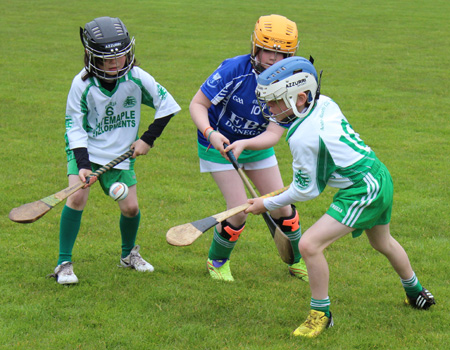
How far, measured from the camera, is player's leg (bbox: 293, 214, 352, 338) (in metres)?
3.70

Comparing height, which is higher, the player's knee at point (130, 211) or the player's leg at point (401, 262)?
the player's leg at point (401, 262)

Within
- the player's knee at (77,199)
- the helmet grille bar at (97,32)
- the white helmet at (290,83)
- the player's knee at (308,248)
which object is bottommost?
the player's knee at (77,199)

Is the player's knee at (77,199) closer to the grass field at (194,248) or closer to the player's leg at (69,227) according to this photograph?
the player's leg at (69,227)

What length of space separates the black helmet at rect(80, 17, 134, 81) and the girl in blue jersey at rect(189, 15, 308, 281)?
600mm

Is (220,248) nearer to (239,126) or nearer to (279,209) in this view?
(279,209)

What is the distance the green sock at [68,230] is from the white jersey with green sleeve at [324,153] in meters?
1.73

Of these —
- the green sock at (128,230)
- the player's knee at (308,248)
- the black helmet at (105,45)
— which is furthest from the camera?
the green sock at (128,230)

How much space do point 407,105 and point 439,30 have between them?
1035cm

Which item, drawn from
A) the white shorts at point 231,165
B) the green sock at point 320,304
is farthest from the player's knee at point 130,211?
the green sock at point 320,304

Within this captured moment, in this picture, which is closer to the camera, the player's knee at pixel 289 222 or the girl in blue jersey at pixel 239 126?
the girl in blue jersey at pixel 239 126

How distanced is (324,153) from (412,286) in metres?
1.18

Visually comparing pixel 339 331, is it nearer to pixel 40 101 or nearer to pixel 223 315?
pixel 223 315

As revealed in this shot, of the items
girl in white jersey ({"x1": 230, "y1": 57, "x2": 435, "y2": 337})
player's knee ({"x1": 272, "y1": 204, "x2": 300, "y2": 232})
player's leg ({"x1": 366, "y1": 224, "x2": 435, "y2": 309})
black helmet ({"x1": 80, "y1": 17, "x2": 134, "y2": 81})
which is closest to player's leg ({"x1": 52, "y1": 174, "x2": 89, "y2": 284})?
black helmet ({"x1": 80, "y1": 17, "x2": 134, "y2": 81})

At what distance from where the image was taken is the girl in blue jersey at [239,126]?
4262 millimetres
